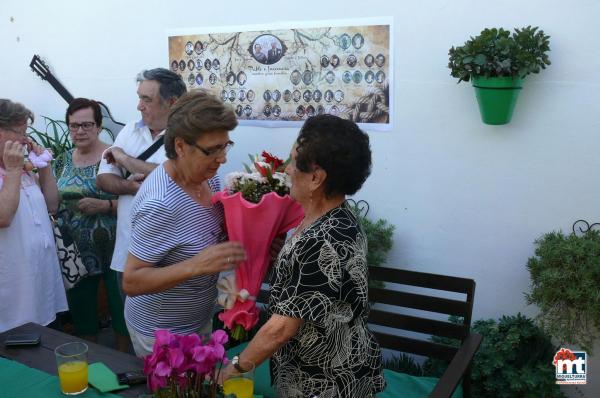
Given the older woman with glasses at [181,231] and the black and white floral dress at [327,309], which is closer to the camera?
the black and white floral dress at [327,309]

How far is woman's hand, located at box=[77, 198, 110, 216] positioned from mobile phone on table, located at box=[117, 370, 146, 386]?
1.94 m

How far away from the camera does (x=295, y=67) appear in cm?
415

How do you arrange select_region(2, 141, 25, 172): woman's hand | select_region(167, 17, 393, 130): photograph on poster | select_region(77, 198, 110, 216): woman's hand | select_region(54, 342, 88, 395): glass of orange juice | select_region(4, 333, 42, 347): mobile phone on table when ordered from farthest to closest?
1. select_region(77, 198, 110, 216): woman's hand
2. select_region(167, 17, 393, 130): photograph on poster
3. select_region(2, 141, 25, 172): woman's hand
4. select_region(4, 333, 42, 347): mobile phone on table
5. select_region(54, 342, 88, 395): glass of orange juice

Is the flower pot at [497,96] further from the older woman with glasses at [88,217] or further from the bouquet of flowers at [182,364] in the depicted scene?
the older woman with glasses at [88,217]

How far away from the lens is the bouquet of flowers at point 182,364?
1.73 meters

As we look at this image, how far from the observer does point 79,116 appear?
13.6 ft

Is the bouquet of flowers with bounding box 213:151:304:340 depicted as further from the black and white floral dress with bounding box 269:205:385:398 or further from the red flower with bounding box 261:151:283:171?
the black and white floral dress with bounding box 269:205:385:398

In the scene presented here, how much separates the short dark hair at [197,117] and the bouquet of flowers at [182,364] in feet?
2.70

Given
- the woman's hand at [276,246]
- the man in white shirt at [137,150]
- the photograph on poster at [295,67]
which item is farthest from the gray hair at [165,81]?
the woman's hand at [276,246]

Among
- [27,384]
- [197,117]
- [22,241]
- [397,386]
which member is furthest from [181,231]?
[397,386]

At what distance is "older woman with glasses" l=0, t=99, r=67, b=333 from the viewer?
3.17 meters

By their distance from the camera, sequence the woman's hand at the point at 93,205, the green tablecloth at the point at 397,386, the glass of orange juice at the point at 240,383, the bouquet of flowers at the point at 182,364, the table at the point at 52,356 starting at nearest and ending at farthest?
the bouquet of flowers at the point at 182,364, the glass of orange juice at the point at 240,383, the table at the point at 52,356, the green tablecloth at the point at 397,386, the woman's hand at the point at 93,205

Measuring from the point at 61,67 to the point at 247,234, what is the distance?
3.99m

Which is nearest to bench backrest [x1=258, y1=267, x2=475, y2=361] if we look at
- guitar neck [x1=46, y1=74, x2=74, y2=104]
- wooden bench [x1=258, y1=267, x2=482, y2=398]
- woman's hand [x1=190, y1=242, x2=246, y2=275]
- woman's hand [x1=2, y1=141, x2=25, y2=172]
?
wooden bench [x1=258, y1=267, x2=482, y2=398]
